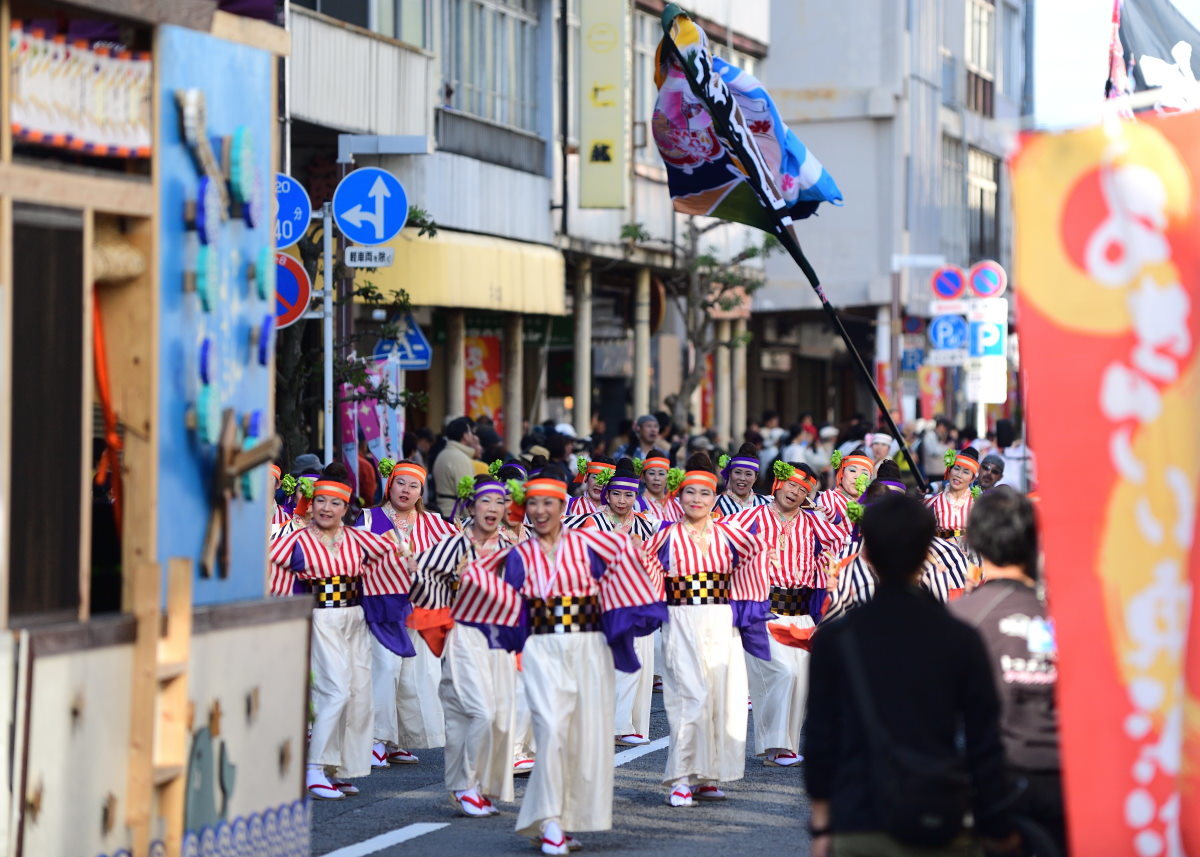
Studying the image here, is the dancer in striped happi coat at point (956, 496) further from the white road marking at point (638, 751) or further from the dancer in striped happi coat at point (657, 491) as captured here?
the white road marking at point (638, 751)

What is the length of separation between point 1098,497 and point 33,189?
3.10m

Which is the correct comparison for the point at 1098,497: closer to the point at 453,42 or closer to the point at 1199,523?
the point at 1199,523

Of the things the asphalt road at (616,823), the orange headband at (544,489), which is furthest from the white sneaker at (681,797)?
the orange headband at (544,489)

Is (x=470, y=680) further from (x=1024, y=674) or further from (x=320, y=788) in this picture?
(x=1024, y=674)

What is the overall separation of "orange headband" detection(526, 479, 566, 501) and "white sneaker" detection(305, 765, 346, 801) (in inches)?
86.1

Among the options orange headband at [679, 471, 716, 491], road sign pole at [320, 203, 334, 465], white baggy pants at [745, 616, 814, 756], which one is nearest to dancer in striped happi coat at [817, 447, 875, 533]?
white baggy pants at [745, 616, 814, 756]

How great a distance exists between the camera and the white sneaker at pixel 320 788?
1117cm

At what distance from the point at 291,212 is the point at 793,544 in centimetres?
417

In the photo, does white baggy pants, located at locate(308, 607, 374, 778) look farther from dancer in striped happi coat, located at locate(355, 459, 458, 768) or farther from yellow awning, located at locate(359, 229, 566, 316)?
yellow awning, located at locate(359, 229, 566, 316)

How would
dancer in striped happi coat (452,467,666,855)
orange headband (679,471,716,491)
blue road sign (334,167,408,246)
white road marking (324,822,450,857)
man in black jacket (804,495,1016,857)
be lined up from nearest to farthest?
man in black jacket (804,495,1016,857), white road marking (324,822,450,857), dancer in striped happi coat (452,467,666,855), orange headband (679,471,716,491), blue road sign (334,167,408,246)

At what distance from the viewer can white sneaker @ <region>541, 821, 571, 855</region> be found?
953 centimetres

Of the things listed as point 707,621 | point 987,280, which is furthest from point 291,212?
point 987,280

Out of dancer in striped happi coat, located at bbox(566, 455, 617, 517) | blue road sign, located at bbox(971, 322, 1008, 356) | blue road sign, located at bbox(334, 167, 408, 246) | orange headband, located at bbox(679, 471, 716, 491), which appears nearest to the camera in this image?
orange headband, located at bbox(679, 471, 716, 491)

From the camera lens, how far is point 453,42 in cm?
2464
